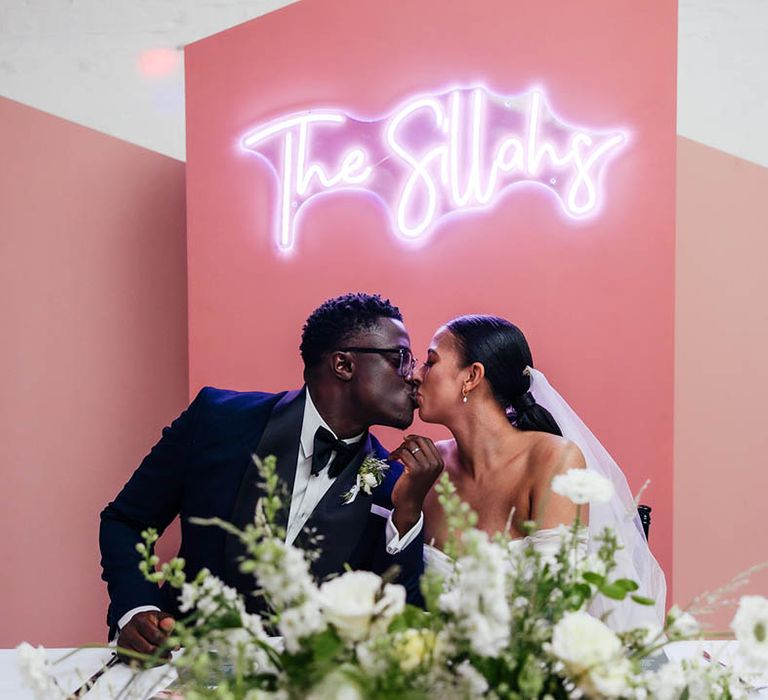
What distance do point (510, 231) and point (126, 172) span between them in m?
Answer: 1.74

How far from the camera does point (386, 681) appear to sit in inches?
31.8

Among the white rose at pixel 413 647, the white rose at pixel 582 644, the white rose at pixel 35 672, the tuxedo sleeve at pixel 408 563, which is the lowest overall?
the tuxedo sleeve at pixel 408 563

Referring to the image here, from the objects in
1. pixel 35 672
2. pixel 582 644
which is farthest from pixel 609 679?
pixel 35 672

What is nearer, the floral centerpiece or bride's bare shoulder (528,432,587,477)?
the floral centerpiece

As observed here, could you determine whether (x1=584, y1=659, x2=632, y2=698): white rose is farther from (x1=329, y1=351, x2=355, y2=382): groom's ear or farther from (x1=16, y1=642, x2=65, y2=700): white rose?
(x1=329, y1=351, x2=355, y2=382): groom's ear

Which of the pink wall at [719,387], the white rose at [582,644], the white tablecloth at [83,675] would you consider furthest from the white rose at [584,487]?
the pink wall at [719,387]

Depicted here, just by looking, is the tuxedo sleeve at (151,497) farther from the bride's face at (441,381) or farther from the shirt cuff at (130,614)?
the bride's face at (441,381)

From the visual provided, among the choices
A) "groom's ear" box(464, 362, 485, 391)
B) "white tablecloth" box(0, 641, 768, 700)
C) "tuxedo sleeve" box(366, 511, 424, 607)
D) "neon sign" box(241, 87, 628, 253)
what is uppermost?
"neon sign" box(241, 87, 628, 253)

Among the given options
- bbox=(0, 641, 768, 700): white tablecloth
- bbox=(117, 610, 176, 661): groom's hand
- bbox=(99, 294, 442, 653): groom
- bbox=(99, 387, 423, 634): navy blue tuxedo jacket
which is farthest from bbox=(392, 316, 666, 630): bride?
bbox=(117, 610, 176, 661): groom's hand

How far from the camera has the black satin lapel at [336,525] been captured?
2.32 meters

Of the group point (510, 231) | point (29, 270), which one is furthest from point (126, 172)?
point (510, 231)

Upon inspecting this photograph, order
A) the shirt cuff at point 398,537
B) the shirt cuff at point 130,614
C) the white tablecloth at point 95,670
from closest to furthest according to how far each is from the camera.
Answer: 1. the white tablecloth at point 95,670
2. the shirt cuff at point 130,614
3. the shirt cuff at point 398,537

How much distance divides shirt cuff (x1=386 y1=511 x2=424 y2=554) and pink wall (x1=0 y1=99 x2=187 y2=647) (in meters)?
1.84

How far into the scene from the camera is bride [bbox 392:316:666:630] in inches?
98.3
